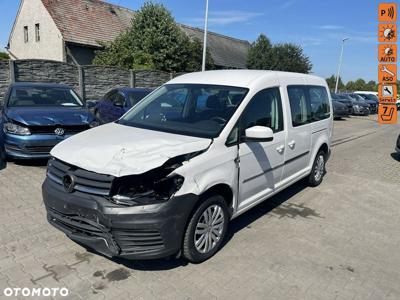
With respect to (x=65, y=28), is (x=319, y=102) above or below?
below

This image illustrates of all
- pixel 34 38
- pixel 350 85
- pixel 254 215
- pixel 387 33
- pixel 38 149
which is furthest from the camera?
pixel 350 85

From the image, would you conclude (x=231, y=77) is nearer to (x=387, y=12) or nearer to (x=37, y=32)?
(x=387, y=12)

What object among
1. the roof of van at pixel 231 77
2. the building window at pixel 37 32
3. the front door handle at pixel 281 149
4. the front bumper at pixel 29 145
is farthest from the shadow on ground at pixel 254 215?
the building window at pixel 37 32

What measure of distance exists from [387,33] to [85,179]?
9995mm

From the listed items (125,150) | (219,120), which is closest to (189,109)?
(219,120)

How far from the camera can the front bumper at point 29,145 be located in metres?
6.32

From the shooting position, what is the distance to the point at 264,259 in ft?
12.4

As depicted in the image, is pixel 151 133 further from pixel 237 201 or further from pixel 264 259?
pixel 264 259

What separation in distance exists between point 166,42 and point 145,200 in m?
22.0

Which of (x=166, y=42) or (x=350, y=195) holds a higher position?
(x=166, y=42)

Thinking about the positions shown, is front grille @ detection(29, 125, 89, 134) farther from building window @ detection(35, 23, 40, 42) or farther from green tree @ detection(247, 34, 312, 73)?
green tree @ detection(247, 34, 312, 73)

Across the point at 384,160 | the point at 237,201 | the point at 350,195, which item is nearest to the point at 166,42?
the point at 384,160

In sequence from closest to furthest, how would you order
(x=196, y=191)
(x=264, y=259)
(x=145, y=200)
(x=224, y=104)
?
(x=145, y=200)
(x=196, y=191)
(x=264, y=259)
(x=224, y=104)

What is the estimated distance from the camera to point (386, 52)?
10.1 m
